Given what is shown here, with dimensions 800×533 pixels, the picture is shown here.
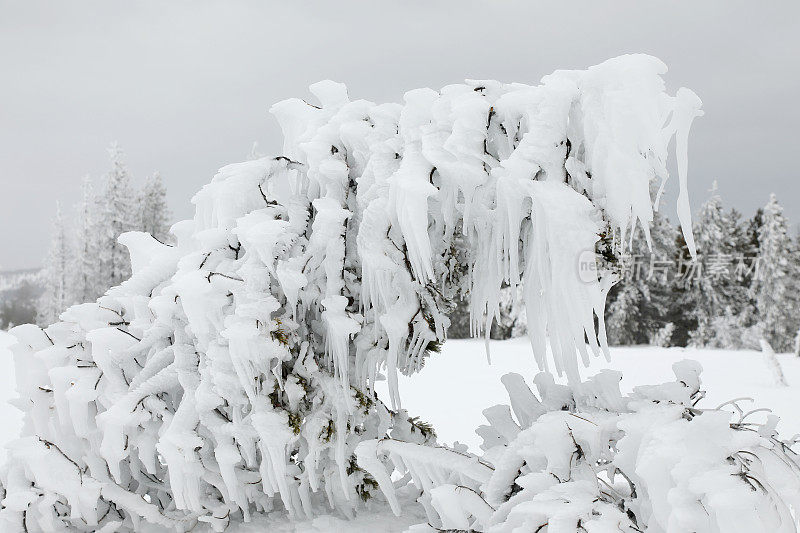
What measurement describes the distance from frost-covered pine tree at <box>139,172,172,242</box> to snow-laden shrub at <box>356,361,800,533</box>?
94.7ft

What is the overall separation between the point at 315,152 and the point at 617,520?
298cm

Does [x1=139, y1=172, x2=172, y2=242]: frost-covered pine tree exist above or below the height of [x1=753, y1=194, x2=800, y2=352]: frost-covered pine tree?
above

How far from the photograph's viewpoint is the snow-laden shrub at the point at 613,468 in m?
2.53

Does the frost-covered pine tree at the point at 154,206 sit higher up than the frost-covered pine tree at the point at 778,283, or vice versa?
the frost-covered pine tree at the point at 154,206

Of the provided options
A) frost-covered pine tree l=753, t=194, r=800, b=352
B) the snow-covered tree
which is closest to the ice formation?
the snow-covered tree

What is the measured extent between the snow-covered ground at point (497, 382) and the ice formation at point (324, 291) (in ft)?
20.6

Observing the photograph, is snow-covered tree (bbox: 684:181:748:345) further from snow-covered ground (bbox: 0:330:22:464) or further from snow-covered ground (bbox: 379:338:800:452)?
snow-covered ground (bbox: 0:330:22:464)

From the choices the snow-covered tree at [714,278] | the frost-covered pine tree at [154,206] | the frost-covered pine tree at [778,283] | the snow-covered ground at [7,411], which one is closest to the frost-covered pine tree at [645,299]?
the snow-covered tree at [714,278]

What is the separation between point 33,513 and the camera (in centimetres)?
443

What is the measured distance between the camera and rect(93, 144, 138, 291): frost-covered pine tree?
27500 millimetres

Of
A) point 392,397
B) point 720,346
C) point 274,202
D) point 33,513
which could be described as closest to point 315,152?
point 274,202

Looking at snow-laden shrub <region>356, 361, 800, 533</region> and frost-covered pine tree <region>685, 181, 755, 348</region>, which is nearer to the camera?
snow-laden shrub <region>356, 361, 800, 533</region>

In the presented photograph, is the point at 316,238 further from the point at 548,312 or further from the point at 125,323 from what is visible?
the point at 125,323

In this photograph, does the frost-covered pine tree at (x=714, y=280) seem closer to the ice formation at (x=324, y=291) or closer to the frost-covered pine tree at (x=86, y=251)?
the frost-covered pine tree at (x=86, y=251)
